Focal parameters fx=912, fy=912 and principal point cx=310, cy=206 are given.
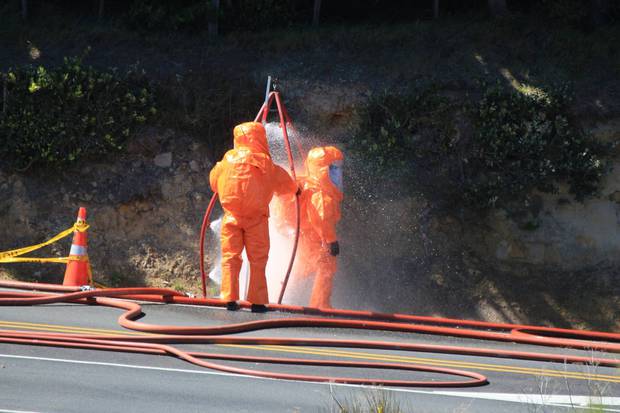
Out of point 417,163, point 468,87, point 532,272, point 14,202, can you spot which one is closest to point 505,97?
point 468,87

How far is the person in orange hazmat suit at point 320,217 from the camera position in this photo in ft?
35.2

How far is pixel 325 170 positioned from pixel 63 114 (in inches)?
201

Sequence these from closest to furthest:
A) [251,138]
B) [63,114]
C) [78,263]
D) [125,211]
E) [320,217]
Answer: [251,138], [320,217], [78,263], [125,211], [63,114]

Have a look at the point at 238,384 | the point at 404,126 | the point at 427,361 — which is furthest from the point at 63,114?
the point at 238,384

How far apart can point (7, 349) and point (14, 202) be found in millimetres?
6378

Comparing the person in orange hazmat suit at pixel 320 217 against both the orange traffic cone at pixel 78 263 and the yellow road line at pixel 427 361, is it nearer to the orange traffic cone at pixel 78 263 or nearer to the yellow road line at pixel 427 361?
the yellow road line at pixel 427 361

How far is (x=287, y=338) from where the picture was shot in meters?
8.63

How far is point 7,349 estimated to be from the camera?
25.1 ft

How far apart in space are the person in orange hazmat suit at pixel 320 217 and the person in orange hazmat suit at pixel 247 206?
659 mm

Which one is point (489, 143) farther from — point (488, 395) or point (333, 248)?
point (488, 395)

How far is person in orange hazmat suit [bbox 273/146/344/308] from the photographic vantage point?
10.7m

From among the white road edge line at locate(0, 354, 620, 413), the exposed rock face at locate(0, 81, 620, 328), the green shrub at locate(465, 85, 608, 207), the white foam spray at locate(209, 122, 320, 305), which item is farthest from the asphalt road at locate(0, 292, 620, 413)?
the green shrub at locate(465, 85, 608, 207)

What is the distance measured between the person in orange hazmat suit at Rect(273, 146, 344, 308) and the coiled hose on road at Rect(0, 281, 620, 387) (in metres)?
0.91

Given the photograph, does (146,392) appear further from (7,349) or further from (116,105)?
(116,105)
